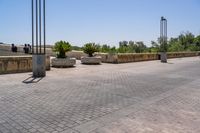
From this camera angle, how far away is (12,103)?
22.3 feet

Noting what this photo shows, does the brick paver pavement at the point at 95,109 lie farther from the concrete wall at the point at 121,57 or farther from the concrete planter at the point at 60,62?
the concrete wall at the point at 121,57

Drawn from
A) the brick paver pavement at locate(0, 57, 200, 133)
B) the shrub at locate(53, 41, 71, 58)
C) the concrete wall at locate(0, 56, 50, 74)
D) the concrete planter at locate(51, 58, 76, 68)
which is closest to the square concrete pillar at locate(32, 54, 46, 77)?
the concrete wall at locate(0, 56, 50, 74)

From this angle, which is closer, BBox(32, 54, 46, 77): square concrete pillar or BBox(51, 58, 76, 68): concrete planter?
BBox(32, 54, 46, 77): square concrete pillar

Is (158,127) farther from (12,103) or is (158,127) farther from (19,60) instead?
(19,60)

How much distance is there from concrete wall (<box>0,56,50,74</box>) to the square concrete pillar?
4.66 ft

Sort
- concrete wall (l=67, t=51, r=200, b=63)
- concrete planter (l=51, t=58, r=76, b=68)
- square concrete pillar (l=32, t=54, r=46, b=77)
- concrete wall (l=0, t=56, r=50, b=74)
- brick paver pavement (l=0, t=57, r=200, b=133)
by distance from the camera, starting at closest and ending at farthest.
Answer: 1. brick paver pavement (l=0, t=57, r=200, b=133)
2. square concrete pillar (l=32, t=54, r=46, b=77)
3. concrete wall (l=0, t=56, r=50, b=74)
4. concrete planter (l=51, t=58, r=76, b=68)
5. concrete wall (l=67, t=51, r=200, b=63)

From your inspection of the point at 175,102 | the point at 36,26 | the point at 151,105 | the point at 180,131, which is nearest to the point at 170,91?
the point at 175,102

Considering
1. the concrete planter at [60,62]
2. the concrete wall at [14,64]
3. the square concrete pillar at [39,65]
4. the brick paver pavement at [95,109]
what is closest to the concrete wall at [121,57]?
the concrete planter at [60,62]

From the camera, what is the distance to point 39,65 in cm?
1230

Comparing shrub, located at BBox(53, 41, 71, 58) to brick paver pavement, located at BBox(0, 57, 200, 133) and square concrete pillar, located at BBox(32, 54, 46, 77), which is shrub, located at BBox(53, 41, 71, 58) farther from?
brick paver pavement, located at BBox(0, 57, 200, 133)

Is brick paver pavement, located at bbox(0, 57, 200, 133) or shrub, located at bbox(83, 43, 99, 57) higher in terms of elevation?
shrub, located at bbox(83, 43, 99, 57)

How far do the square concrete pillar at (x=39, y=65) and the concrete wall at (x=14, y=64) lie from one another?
1420 millimetres

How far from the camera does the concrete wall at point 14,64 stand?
12688 millimetres

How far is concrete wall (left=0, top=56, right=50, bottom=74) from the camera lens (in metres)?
12.7
